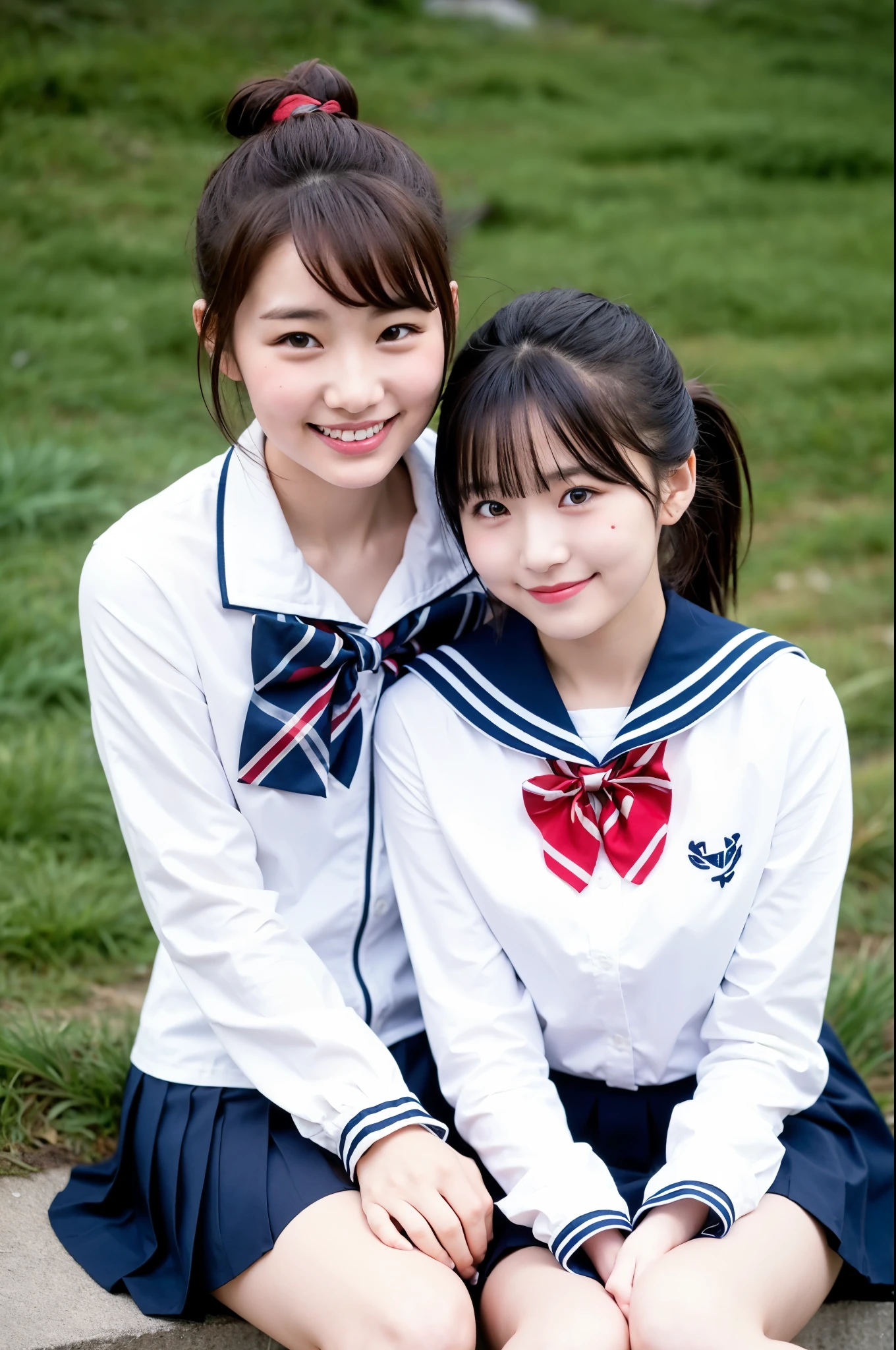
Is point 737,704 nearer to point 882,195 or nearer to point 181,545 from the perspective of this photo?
point 181,545

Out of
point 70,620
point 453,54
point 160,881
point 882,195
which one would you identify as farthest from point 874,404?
point 453,54

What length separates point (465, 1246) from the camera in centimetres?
157

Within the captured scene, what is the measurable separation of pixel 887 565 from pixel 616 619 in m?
2.48

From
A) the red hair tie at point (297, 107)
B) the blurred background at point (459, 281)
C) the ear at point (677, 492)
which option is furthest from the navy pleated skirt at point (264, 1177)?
the red hair tie at point (297, 107)

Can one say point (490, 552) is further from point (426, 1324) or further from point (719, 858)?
point (426, 1324)

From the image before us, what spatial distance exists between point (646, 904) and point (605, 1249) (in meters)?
0.40

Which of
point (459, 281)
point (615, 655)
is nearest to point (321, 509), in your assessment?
point (615, 655)

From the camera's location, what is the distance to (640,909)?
1690mm

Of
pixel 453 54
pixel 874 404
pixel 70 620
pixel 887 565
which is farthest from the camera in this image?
pixel 453 54

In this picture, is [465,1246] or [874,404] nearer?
[465,1246]

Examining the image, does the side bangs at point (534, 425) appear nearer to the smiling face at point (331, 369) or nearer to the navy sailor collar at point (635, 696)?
the smiling face at point (331, 369)

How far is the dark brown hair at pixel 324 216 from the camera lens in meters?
1.60

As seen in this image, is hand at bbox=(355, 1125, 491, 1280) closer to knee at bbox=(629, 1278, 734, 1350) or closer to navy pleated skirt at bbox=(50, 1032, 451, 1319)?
navy pleated skirt at bbox=(50, 1032, 451, 1319)

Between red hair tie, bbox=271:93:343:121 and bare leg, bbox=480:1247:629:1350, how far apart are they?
139cm
